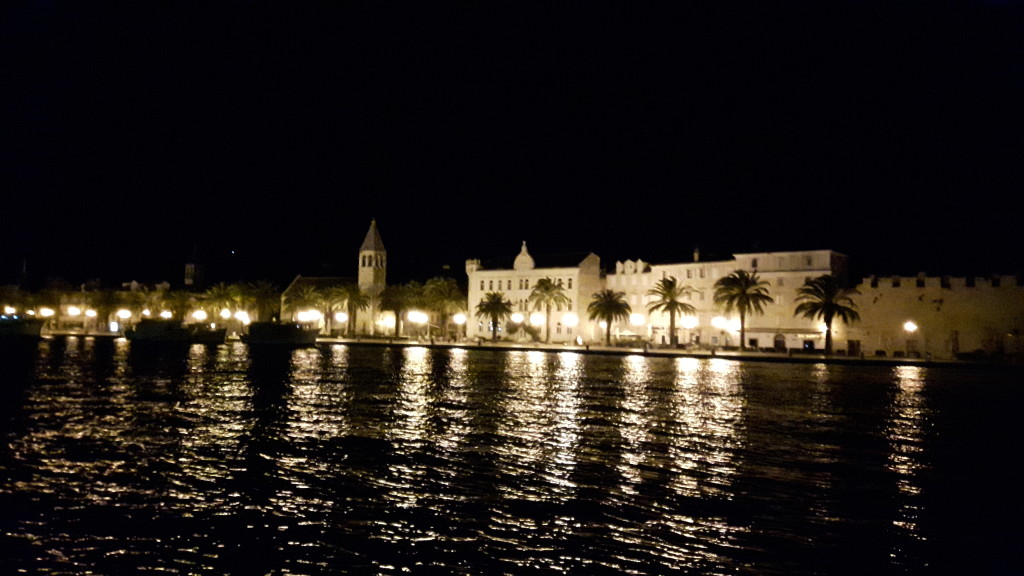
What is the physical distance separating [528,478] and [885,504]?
635 centimetres

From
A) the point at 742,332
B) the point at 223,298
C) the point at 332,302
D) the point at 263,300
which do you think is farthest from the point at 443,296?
the point at 742,332

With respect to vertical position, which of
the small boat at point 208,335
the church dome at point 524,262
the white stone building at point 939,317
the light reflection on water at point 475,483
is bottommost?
the light reflection on water at point 475,483

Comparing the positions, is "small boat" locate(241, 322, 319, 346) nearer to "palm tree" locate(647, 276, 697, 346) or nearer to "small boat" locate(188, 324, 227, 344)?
"small boat" locate(188, 324, 227, 344)

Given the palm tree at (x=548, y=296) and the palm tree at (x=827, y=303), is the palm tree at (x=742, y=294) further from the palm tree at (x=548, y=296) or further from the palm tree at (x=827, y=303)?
the palm tree at (x=548, y=296)

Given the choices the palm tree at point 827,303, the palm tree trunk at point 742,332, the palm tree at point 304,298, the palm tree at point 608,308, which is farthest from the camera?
the palm tree at point 304,298

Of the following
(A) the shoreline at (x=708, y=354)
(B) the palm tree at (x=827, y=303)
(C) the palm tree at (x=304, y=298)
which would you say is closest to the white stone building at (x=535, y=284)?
(A) the shoreline at (x=708, y=354)

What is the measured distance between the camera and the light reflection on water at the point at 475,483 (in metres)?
9.40

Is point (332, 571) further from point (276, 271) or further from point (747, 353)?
point (276, 271)

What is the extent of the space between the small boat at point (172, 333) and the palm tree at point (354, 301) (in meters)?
16.3

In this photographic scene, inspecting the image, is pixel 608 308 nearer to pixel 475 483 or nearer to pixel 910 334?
pixel 910 334

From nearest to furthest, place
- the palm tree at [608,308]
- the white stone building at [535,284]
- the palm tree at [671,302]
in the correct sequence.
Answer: the palm tree at [671,302]
the palm tree at [608,308]
the white stone building at [535,284]

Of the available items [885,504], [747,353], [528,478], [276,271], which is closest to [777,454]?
[885,504]

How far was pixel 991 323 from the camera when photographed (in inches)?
2434

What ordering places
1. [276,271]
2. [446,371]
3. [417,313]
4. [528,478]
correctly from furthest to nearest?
1. [276,271]
2. [417,313]
3. [446,371]
4. [528,478]
